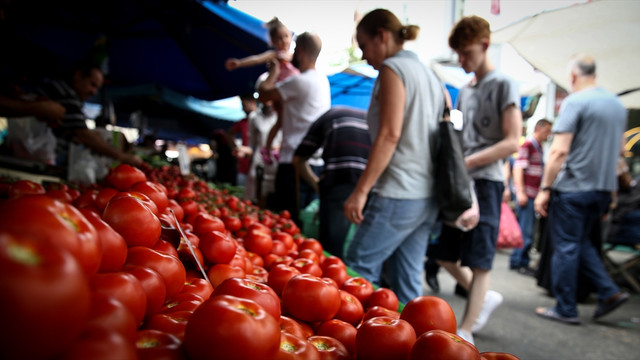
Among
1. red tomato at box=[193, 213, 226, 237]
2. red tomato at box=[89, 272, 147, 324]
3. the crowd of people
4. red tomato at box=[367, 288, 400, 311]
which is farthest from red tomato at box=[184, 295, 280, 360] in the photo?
the crowd of people

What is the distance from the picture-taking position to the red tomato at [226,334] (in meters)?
0.54

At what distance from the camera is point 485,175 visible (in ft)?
8.98

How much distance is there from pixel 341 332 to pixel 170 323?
18.5 inches

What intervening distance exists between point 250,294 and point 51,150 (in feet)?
11.8

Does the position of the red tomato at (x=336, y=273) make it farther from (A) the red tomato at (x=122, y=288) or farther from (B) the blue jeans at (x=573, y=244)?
(B) the blue jeans at (x=573, y=244)

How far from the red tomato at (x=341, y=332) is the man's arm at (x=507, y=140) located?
2.06 metres

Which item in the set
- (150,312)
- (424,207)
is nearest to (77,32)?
(424,207)

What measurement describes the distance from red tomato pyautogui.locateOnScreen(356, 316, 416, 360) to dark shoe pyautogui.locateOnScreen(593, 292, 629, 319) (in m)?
3.97

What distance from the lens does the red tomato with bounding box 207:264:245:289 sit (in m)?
1.16

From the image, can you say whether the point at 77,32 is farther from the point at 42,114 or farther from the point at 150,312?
the point at 150,312

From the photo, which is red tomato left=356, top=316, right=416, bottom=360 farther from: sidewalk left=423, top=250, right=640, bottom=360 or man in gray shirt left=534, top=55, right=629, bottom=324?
man in gray shirt left=534, top=55, right=629, bottom=324

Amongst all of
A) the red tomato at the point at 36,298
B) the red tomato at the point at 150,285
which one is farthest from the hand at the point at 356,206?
the red tomato at the point at 36,298

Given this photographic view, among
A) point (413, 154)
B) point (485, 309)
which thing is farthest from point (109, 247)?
point (485, 309)

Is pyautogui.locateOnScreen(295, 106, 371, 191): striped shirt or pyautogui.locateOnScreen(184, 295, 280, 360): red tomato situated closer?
pyautogui.locateOnScreen(184, 295, 280, 360): red tomato
